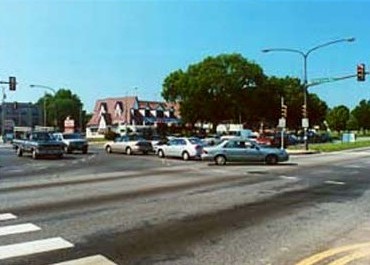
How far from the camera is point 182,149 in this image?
39.1 meters

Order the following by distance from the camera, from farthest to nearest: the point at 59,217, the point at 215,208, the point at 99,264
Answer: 1. the point at 215,208
2. the point at 59,217
3. the point at 99,264

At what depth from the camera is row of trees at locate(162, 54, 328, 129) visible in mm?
86938

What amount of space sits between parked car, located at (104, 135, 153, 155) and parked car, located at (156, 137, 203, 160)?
3.75m

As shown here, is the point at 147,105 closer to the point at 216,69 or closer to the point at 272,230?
the point at 216,69

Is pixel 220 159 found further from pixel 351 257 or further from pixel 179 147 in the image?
pixel 351 257

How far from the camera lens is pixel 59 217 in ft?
38.5

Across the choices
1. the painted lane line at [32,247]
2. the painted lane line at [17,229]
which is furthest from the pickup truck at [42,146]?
the painted lane line at [32,247]

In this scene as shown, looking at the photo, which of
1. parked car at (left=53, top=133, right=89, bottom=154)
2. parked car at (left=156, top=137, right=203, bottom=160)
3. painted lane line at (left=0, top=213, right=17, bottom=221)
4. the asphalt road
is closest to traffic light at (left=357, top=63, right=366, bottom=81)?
parked car at (left=156, top=137, right=203, bottom=160)

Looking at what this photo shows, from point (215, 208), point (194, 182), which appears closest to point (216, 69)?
point (194, 182)

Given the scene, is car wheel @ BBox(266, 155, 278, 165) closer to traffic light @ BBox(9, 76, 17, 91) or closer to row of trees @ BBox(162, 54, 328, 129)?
traffic light @ BBox(9, 76, 17, 91)

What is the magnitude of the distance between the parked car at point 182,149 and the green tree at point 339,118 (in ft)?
376

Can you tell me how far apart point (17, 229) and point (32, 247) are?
164 cm

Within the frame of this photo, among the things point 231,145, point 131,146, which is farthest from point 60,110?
point 231,145

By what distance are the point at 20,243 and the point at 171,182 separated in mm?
11017
